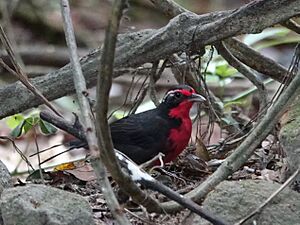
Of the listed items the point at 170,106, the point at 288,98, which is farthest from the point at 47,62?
the point at 288,98

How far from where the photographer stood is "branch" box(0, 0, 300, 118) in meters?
4.58

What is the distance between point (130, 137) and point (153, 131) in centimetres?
14

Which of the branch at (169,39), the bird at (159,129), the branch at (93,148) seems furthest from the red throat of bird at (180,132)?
the branch at (93,148)

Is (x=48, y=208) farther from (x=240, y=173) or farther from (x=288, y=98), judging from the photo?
(x=240, y=173)

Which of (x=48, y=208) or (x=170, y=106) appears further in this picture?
(x=170, y=106)

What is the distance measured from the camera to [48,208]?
3.79 metres

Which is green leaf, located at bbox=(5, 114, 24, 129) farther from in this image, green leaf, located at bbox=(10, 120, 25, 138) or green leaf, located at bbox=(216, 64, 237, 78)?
green leaf, located at bbox=(216, 64, 237, 78)

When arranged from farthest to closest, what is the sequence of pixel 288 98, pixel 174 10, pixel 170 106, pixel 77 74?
pixel 170 106 < pixel 174 10 < pixel 288 98 < pixel 77 74

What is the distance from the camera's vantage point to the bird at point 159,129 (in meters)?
5.47

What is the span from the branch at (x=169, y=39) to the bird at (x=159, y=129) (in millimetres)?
611

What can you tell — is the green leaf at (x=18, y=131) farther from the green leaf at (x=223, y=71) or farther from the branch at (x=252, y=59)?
the green leaf at (x=223, y=71)

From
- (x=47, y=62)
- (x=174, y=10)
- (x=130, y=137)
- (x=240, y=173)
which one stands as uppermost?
(x=47, y=62)

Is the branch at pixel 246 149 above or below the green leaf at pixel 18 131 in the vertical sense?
below

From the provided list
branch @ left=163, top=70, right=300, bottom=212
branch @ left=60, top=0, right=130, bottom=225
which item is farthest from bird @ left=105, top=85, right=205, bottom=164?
branch @ left=60, top=0, right=130, bottom=225
